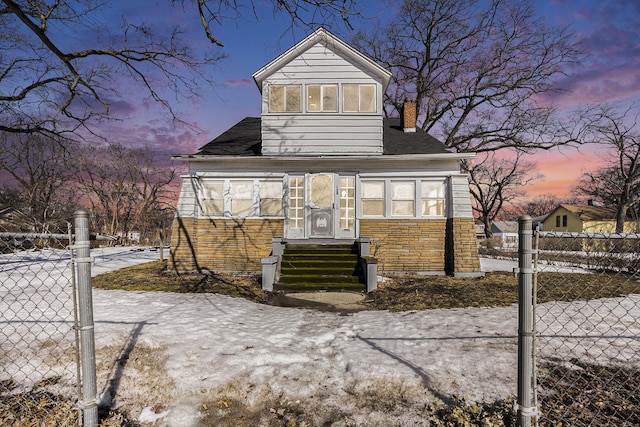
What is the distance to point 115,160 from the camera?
28578mm

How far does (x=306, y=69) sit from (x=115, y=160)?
80.7 ft

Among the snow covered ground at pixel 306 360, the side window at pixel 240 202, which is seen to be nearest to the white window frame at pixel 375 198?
the side window at pixel 240 202

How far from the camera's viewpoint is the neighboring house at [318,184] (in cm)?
1101

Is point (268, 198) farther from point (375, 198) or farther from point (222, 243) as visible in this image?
point (375, 198)

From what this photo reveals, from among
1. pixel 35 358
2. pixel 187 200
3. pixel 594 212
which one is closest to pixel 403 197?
pixel 187 200

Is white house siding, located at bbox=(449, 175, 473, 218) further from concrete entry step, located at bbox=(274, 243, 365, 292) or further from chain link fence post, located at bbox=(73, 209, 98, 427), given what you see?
chain link fence post, located at bbox=(73, 209, 98, 427)

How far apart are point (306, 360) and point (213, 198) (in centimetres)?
829

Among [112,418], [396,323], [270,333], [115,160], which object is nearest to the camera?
[112,418]

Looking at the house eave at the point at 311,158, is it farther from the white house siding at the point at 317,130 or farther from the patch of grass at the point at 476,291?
the patch of grass at the point at 476,291

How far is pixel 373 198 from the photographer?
11.2 m

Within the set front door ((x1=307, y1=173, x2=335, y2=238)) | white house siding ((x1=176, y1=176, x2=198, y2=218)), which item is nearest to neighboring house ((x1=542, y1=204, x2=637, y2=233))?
front door ((x1=307, y1=173, x2=335, y2=238))

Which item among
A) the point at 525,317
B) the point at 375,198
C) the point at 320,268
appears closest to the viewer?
the point at 525,317

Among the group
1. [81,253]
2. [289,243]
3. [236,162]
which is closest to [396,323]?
[81,253]

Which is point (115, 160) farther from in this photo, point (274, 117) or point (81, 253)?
point (81, 253)
